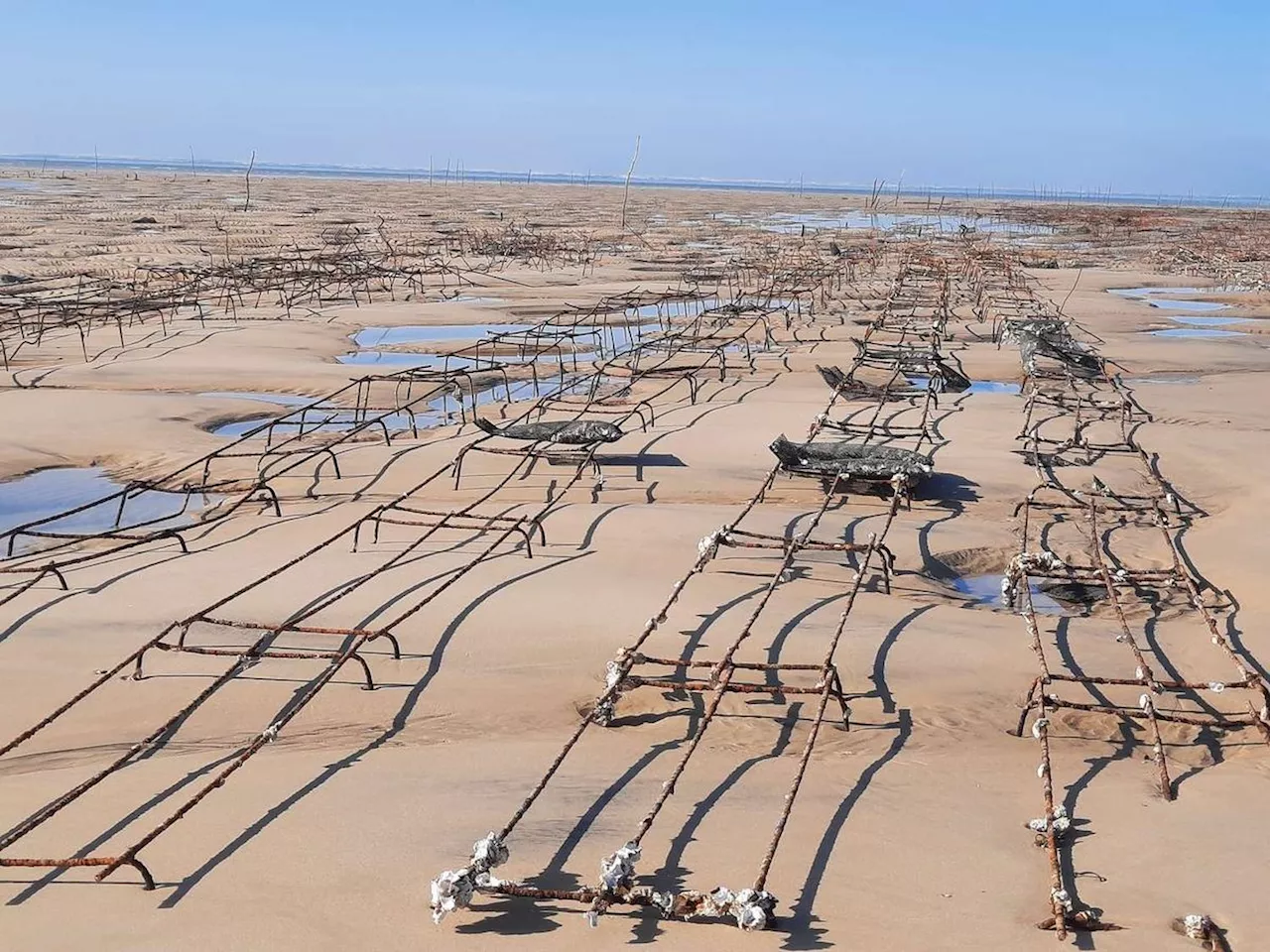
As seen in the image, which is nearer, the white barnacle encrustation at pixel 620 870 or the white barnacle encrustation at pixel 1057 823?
the white barnacle encrustation at pixel 620 870

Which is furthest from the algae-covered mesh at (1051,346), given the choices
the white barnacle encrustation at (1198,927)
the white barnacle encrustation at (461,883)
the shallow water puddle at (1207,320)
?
the white barnacle encrustation at (461,883)

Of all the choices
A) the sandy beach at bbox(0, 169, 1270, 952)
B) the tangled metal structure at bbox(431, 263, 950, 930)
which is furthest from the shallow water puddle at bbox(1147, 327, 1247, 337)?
the tangled metal structure at bbox(431, 263, 950, 930)

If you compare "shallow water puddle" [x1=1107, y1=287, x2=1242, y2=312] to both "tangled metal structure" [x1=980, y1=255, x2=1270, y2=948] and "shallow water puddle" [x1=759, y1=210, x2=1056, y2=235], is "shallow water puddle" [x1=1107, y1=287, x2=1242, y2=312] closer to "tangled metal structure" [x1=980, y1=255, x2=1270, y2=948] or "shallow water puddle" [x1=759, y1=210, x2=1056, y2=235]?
"tangled metal structure" [x1=980, y1=255, x2=1270, y2=948]

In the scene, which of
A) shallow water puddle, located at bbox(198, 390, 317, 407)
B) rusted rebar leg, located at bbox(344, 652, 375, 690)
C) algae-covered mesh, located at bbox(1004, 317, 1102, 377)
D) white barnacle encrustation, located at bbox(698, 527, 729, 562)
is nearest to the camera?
rusted rebar leg, located at bbox(344, 652, 375, 690)

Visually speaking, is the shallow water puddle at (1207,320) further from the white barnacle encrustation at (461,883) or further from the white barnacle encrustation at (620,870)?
the white barnacle encrustation at (461,883)

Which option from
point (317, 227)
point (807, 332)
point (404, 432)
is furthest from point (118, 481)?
point (317, 227)

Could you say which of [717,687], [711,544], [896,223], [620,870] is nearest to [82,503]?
[711,544]
